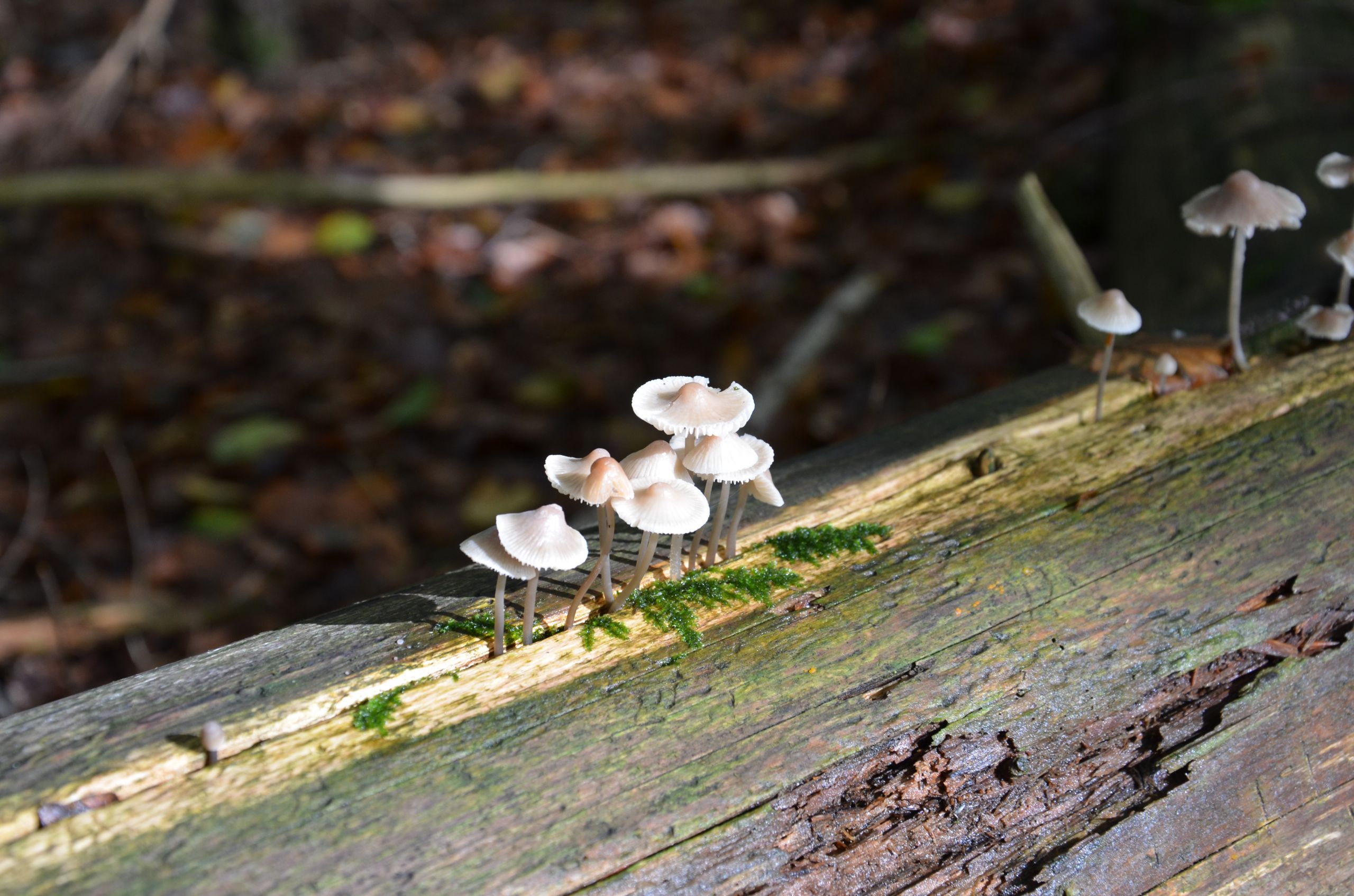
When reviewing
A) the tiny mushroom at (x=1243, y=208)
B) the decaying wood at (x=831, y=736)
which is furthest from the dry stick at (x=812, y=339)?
the decaying wood at (x=831, y=736)

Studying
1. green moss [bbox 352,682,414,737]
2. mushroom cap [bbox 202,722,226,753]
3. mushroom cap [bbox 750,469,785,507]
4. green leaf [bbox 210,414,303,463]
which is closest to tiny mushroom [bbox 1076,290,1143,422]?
mushroom cap [bbox 750,469,785,507]

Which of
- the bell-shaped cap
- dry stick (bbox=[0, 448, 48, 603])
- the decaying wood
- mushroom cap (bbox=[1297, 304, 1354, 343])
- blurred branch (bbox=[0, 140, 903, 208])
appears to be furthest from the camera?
blurred branch (bbox=[0, 140, 903, 208])

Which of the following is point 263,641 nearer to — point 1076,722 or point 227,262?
point 1076,722

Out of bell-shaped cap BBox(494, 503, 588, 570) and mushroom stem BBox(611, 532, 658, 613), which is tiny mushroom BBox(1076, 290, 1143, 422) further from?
bell-shaped cap BBox(494, 503, 588, 570)

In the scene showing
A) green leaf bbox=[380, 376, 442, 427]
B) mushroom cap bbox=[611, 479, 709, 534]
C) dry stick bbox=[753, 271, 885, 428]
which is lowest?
mushroom cap bbox=[611, 479, 709, 534]

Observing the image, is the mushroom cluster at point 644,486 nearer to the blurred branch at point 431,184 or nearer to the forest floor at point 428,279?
the forest floor at point 428,279

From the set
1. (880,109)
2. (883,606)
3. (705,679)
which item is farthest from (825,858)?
(880,109)
